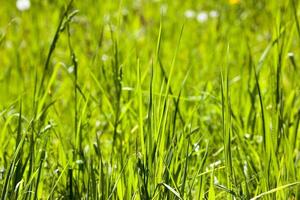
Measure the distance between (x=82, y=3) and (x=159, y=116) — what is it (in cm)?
261

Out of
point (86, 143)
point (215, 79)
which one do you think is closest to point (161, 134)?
point (86, 143)

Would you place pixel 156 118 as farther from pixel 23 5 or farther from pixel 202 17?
pixel 23 5

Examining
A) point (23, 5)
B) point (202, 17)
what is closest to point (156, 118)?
point (202, 17)

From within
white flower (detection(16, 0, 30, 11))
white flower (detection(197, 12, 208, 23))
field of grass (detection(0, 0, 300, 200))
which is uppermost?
white flower (detection(16, 0, 30, 11))

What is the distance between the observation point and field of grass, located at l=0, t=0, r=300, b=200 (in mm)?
1905

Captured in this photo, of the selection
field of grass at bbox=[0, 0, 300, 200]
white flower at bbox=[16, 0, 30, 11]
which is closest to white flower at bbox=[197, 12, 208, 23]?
field of grass at bbox=[0, 0, 300, 200]

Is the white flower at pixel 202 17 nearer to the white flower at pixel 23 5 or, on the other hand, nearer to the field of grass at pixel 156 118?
the field of grass at pixel 156 118

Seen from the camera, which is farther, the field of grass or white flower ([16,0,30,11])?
white flower ([16,0,30,11])

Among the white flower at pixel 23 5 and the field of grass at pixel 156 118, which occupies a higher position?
the white flower at pixel 23 5

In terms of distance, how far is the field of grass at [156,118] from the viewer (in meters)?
1.91

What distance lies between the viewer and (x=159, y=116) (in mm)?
2008

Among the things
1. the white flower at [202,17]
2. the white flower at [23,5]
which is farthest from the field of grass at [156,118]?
the white flower at [23,5]

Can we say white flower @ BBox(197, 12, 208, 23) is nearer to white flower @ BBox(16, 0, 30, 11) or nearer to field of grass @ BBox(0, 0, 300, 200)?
field of grass @ BBox(0, 0, 300, 200)

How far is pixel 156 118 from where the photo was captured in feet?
6.45
